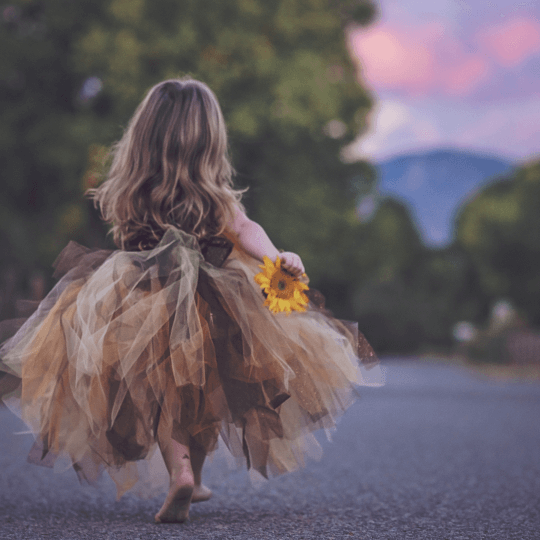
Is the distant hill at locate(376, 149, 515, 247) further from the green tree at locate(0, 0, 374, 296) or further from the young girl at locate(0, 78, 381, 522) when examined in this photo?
the young girl at locate(0, 78, 381, 522)

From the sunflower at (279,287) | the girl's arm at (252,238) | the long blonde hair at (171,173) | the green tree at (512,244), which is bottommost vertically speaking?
the green tree at (512,244)

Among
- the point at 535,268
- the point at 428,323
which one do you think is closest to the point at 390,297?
the point at 428,323

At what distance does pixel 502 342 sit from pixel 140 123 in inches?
742

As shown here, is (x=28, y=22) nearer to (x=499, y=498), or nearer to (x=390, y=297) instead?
(x=390, y=297)

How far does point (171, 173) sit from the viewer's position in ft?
12.6

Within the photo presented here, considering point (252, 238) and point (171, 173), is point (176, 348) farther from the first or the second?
point (171, 173)

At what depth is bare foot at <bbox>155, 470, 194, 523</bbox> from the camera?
3318 mm

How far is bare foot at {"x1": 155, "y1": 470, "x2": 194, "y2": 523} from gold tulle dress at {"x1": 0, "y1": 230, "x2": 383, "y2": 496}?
166 millimetres

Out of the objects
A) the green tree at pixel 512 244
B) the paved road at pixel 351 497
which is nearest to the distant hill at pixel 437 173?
the green tree at pixel 512 244

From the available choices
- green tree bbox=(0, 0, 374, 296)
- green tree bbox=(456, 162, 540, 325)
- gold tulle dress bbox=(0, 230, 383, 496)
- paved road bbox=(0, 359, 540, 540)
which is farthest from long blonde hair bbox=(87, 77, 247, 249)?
green tree bbox=(456, 162, 540, 325)

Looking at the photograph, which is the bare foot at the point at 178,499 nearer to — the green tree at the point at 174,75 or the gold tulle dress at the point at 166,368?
the gold tulle dress at the point at 166,368

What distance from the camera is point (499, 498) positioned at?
4.17m

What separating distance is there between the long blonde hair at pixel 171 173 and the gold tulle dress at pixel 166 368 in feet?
0.61

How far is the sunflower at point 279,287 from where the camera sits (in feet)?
11.4
